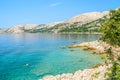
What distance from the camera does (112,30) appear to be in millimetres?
36688

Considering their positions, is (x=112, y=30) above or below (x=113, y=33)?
above

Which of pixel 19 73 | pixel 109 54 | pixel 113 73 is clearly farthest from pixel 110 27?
pixel 19 73

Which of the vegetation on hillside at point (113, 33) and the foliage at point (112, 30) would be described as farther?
the foliage at point (112, 30)

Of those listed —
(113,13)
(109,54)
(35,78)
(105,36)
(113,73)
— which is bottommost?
(35,78)

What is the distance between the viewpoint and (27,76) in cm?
5566

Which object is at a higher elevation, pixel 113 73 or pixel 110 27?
pixel 110 27

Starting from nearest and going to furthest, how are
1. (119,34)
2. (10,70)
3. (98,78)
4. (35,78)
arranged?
(119,34)
(98,78)
(35,78)
(10,70)

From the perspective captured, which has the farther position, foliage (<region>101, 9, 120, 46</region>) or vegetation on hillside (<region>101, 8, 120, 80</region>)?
foliage (<region>101, 9, 120, 46</region>)

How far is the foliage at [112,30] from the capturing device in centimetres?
3622

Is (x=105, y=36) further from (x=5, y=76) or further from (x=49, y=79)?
(x=5, y=76)

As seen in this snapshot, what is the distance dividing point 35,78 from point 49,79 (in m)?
6.40

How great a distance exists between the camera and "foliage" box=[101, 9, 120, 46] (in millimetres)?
36219

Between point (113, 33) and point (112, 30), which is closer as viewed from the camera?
point (113, 33)

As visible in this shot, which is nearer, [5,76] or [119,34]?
[119,34]
